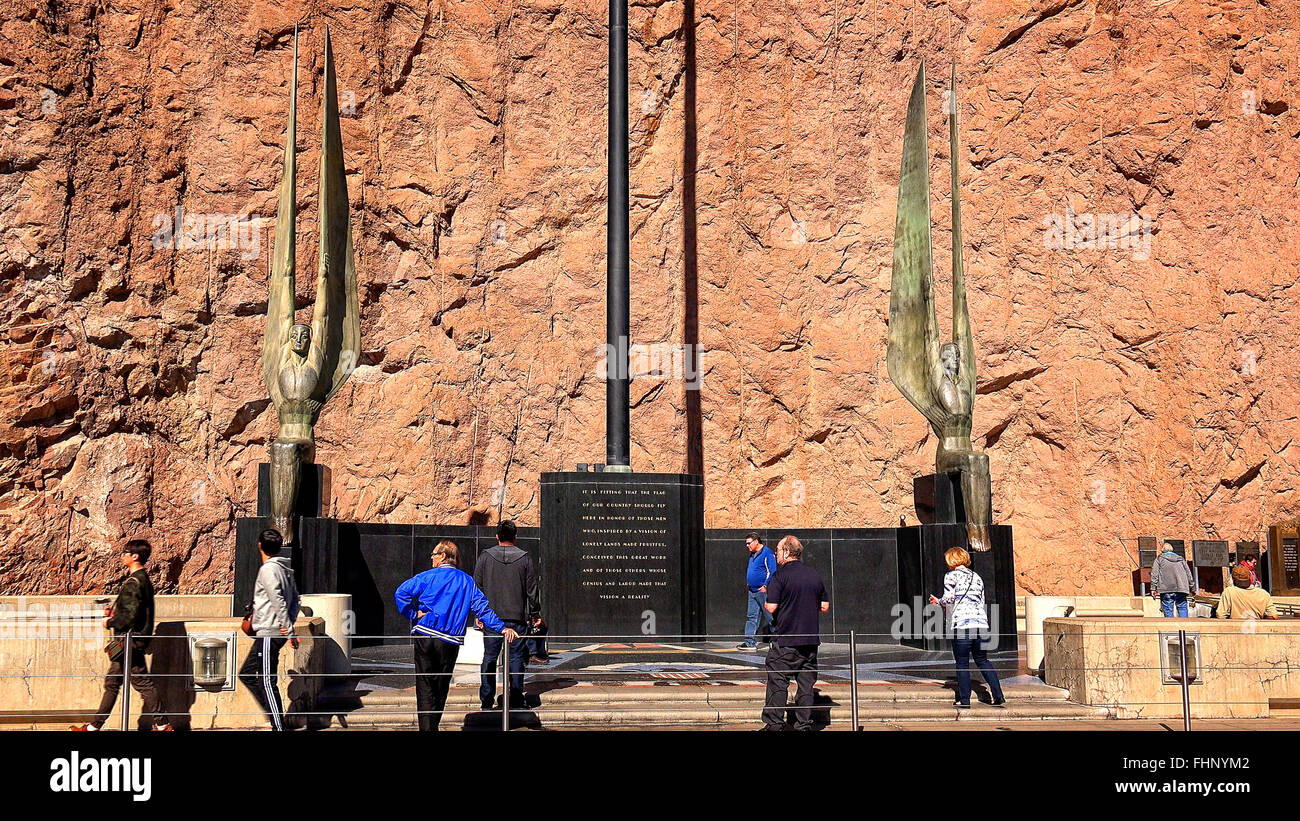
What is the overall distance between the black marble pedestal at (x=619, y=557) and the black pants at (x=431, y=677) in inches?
223

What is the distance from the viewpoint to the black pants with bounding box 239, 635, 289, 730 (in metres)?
7.98

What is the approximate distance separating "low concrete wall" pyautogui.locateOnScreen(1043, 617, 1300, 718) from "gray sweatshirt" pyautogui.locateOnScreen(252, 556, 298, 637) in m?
6.61

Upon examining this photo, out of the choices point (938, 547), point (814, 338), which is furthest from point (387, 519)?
point (938, 547)

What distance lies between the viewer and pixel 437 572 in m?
8.20

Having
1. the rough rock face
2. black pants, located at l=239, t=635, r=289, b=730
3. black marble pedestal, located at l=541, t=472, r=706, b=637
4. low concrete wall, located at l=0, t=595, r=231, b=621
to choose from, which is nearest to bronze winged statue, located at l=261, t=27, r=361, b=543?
low concrete wall, located at l=0, t=595, r=231, b=621

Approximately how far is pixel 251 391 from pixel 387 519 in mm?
3461

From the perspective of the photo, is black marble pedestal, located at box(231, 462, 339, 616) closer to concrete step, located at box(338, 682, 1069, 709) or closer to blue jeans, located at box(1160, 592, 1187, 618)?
concrete step, located at box(338, 682, 1069, 709)

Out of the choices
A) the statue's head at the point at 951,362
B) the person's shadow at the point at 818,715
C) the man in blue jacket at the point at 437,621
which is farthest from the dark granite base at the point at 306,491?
the statue's head at the point at 951,362

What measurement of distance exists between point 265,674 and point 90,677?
1.51 metres

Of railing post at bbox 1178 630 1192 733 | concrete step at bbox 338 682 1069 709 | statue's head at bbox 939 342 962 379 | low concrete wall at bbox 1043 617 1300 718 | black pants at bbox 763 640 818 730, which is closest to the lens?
black pants at bbox 763 640 818 730

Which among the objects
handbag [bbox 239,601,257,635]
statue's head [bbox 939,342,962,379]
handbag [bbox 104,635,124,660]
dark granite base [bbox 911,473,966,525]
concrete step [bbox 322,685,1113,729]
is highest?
statue's head [bbox 939,342,962,379]

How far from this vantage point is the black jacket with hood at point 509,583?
8852mm

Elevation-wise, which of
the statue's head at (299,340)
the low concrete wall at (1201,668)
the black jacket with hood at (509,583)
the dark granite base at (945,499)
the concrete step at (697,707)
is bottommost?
the concrete step at (697,707)

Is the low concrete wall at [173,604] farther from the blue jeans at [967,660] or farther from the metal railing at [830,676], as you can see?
the blue jeans at [967,660]
